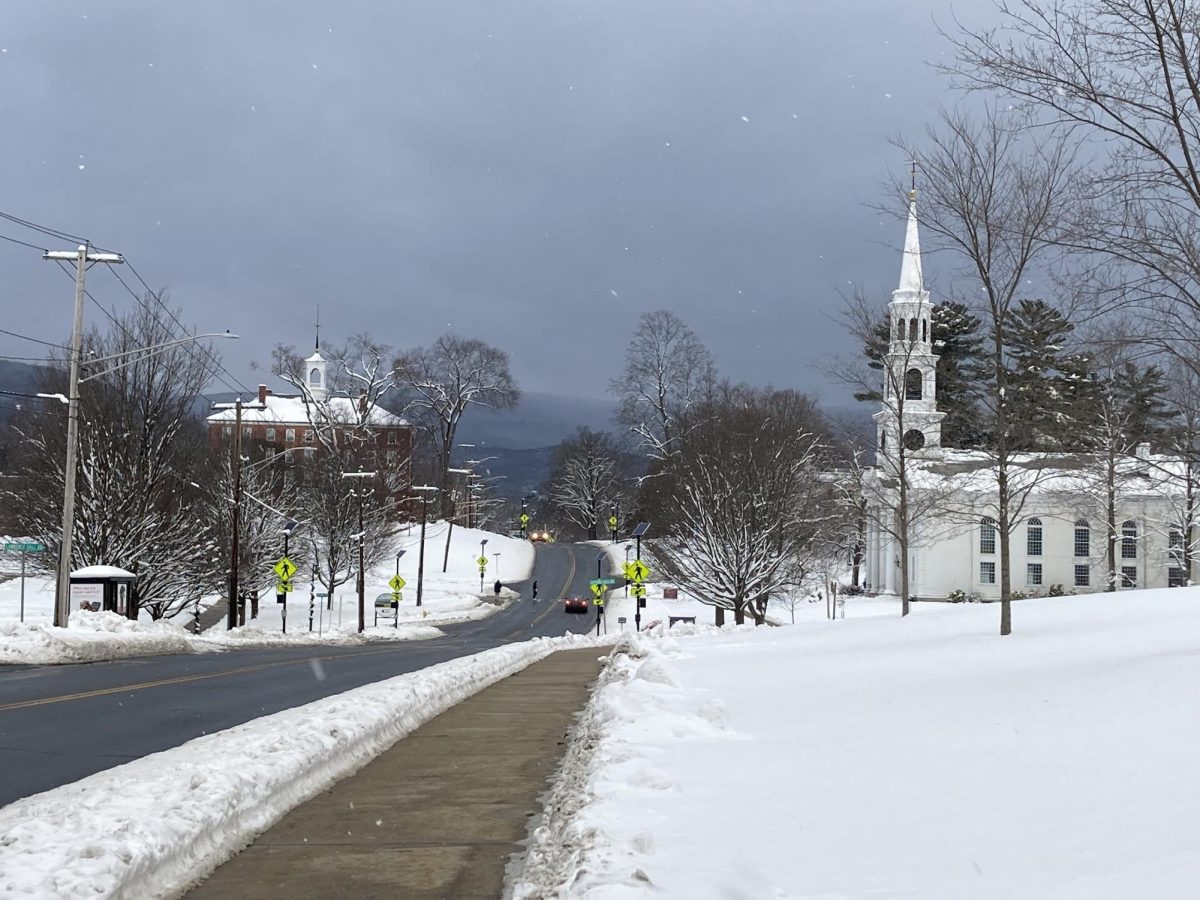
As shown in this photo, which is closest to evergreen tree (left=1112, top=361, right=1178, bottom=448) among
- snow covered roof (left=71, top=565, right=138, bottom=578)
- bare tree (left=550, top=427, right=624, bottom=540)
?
snow covered roof (left=71, top=565, right=138, bottom=578)

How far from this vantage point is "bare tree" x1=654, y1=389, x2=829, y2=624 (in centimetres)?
4675

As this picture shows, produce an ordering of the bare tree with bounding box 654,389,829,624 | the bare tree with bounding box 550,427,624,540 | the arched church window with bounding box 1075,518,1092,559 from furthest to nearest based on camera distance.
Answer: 1. the bare tree with bounding box 550,427,624,540
2. the arched church window with bounding box 1075,518,1092,559
3. the bare tree with bounding box 654,389,829,624

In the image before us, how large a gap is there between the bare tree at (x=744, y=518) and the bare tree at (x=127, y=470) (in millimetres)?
19118

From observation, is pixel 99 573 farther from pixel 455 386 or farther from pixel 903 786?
pixel 455 386

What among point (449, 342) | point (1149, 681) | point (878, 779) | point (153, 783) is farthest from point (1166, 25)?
point (449, 342)

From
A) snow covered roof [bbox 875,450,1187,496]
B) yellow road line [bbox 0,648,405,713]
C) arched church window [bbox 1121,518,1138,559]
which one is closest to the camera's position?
yellow road line [bbox 0,648,405,713]

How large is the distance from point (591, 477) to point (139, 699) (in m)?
118

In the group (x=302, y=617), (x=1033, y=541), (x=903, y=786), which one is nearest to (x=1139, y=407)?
(x=903, y=786)

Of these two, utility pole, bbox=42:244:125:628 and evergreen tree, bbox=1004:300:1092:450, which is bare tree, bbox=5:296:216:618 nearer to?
utility pole, bbox=42:244:125:628

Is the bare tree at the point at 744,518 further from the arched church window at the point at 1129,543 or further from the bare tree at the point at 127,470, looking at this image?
the arched church window at the point at 1129,543

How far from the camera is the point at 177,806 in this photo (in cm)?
805

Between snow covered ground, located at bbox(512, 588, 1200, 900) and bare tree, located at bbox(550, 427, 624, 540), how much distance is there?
12003cm

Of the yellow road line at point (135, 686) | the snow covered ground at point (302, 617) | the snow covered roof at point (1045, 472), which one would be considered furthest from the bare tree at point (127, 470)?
the snow covered roof at point (1045, 472)

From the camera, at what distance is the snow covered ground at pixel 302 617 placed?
2617 centimetres
